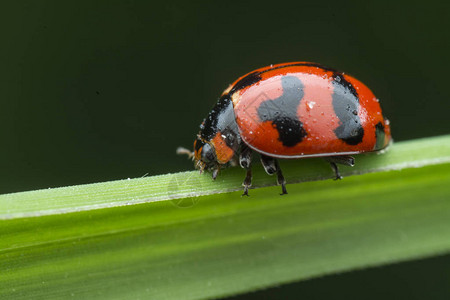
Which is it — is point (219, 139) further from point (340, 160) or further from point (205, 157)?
point (340, 160)

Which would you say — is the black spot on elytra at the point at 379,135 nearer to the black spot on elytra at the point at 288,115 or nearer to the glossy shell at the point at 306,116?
the glossy shell at the point at 306,116

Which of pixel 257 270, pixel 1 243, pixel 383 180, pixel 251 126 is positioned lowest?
pixel 257 270

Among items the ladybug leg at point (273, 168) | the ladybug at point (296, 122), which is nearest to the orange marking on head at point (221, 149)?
the ladybug at point (296, 122)

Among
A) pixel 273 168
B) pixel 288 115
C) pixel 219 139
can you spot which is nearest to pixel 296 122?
pixel 288 115

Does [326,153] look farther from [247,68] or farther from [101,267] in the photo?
[247,68]

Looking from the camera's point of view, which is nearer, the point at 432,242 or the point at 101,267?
the point at 101,267

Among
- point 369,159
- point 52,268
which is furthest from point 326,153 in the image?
point 52,268
